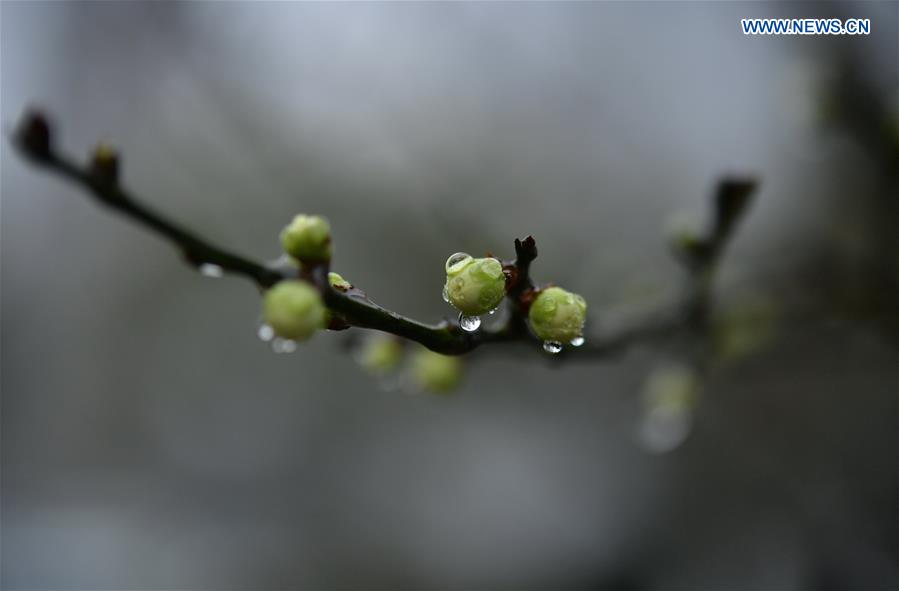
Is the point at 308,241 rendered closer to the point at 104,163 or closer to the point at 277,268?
the point at 277,268

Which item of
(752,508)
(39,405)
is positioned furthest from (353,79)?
(39,405)

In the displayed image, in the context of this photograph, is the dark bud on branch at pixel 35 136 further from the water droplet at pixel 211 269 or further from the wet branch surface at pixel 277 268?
the water droplet at pixel 211 269

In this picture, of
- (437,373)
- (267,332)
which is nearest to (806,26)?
(437,373)

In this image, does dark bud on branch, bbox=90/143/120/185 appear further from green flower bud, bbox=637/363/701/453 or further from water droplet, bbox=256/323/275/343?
green flower bud, bbox=637/363/701/453

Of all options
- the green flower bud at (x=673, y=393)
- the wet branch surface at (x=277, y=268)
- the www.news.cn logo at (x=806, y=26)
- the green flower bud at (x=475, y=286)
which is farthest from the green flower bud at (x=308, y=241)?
the www.news.cn logo at (x=806, y=26)

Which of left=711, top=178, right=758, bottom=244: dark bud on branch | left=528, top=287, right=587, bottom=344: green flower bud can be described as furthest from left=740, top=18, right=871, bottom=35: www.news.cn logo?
left=528, top=287, right=587, bottom=344: green flower bud
